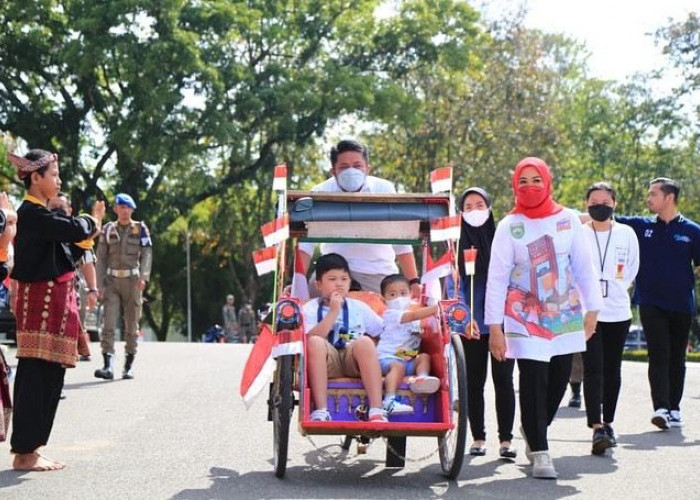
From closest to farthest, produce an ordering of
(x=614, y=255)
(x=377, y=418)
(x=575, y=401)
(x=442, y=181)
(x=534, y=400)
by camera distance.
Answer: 1. (x=377, y=418)
2. (x=534, y=400)
3. (x=442, y=181)
4. (x=614, y=255)
5. (x=575, y=401)

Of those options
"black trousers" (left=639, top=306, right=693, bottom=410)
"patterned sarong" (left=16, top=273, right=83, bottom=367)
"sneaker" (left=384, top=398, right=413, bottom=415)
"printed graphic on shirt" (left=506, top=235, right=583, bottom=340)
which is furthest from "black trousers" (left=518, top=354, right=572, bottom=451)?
"black trousers" (left=639, top=306, right=693, bottom=410)

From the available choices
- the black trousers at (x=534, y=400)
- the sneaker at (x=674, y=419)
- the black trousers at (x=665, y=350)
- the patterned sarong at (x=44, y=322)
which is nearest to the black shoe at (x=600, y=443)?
the black trousers at (x=534, y=400)

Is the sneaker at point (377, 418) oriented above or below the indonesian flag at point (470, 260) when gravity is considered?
below

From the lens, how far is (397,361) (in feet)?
29.1

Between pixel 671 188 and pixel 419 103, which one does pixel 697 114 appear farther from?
pixel 671 188

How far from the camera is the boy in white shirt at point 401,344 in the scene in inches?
341

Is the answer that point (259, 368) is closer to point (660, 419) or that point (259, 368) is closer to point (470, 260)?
point (470, 260)

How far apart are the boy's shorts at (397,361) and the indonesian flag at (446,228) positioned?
0.81m

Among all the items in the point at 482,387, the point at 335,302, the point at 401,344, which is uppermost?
the point at 335,302

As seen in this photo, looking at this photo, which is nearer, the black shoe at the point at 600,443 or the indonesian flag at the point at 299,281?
the indonesian flag at the point at 299,281

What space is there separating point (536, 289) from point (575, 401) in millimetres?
5178

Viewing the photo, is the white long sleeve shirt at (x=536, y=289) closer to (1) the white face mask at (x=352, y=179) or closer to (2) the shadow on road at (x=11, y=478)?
(1) the white face mask at (x=352, y=179)

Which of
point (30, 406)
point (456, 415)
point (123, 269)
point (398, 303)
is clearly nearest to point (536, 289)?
point (398, 303)

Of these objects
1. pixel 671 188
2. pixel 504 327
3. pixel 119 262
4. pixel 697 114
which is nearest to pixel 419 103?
pixel 697 114
